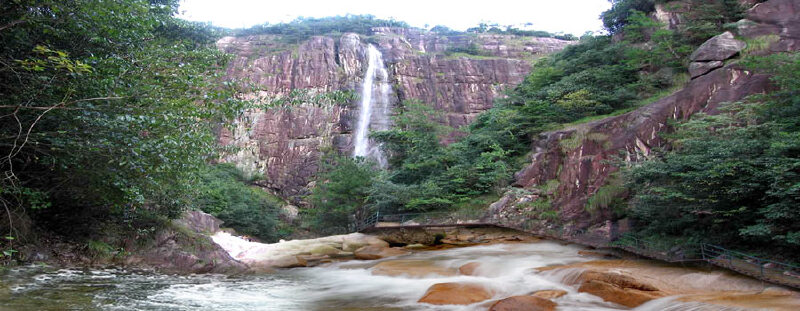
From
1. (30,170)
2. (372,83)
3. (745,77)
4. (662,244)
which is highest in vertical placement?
(372,83)

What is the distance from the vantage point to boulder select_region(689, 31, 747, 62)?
18109 millimetres

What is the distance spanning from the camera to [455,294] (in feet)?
31.9

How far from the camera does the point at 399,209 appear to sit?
82.5 ft

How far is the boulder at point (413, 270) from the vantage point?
13.1m

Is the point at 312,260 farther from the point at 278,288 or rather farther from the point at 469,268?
the point at 469,268

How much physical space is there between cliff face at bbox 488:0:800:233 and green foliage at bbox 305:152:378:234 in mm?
11315

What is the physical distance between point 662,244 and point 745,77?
315 inches

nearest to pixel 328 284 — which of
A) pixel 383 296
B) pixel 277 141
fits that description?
pixel 383 296

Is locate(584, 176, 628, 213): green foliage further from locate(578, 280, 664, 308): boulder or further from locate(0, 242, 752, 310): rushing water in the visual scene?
locate(578, 280, 664, 308): boulder

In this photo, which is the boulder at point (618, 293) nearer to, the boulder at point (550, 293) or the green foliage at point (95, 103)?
the boulder at point (550, 293)

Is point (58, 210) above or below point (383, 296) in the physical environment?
above

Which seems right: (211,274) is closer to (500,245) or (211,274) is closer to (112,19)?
(112,19)

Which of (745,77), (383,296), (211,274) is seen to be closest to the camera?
(383,296)

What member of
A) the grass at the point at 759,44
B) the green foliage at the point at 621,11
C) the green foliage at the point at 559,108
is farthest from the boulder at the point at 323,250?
the green foliage at the point at 621,11
